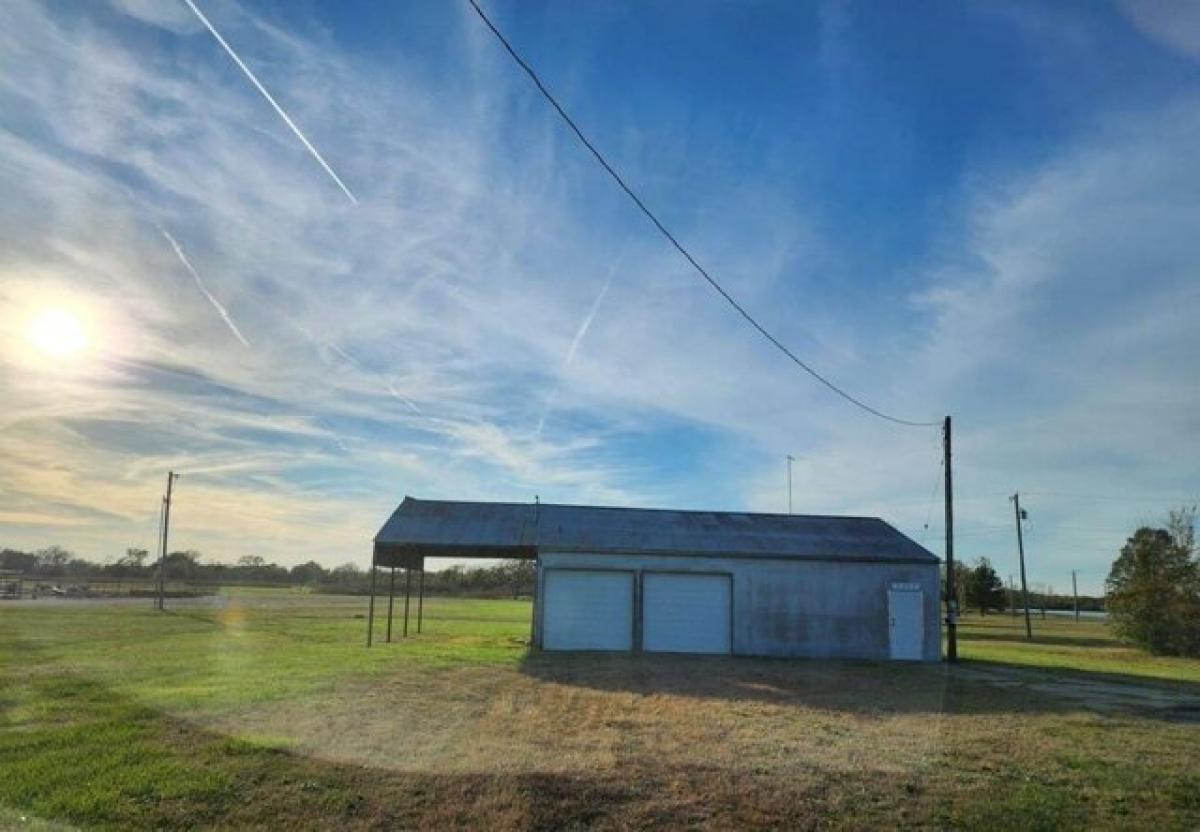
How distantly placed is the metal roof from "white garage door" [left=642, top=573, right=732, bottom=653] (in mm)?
891

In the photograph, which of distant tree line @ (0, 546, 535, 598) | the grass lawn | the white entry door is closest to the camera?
the grass lawn

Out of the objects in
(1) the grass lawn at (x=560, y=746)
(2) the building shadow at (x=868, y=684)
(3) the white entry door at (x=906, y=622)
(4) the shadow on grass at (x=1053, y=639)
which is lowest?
(4) the shadow on grass at (x=1053, y=639)

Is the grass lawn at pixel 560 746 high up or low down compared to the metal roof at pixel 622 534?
down

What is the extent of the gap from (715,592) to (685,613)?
3.36 ft

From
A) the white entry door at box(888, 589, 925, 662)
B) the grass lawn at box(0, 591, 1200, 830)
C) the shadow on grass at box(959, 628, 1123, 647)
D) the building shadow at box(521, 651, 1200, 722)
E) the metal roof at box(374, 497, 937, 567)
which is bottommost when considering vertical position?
the shadow on grass at box(959, 628, 1123, 647)

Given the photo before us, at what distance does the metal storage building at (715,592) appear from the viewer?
26109 millimetres

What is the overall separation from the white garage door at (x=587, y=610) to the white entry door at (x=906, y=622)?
7367 millimetres

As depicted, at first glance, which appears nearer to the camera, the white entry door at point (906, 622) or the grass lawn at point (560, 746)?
the grass lawn at point (560, 746)

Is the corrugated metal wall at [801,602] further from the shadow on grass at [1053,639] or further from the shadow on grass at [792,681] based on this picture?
the shadow on grass at [1053,639]

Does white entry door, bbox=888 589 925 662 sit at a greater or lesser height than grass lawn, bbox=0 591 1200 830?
greater

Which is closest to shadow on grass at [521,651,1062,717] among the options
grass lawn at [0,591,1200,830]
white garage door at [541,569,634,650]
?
grass lawn at [0,591,1200,830]

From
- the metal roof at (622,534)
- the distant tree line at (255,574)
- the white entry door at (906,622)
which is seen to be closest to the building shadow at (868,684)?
the white entry door at (906,622)

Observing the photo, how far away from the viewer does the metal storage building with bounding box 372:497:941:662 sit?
26109 millimetres

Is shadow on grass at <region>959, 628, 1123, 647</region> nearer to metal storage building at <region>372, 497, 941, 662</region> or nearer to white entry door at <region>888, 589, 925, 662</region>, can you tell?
white entry door at <region>888, 589, 925, 662</region>
